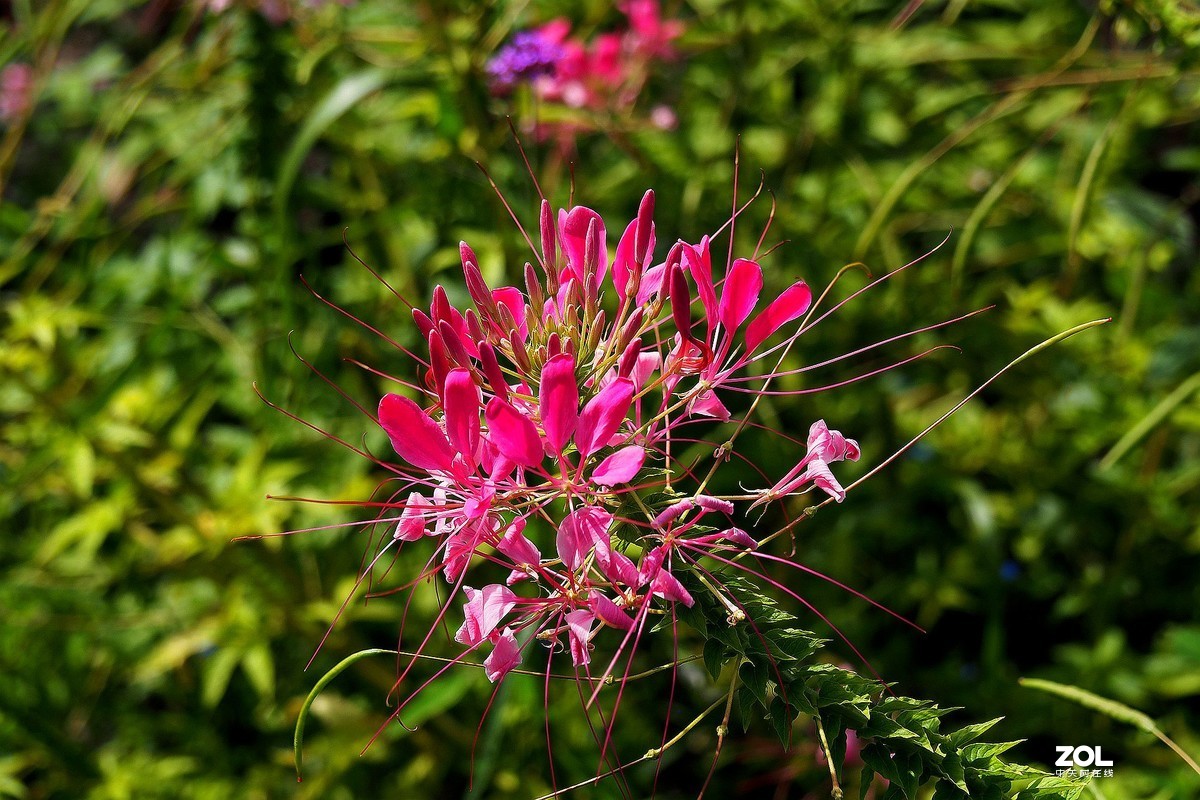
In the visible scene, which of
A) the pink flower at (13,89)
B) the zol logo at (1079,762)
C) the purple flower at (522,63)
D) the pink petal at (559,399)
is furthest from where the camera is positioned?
the pink flower at (13,89)

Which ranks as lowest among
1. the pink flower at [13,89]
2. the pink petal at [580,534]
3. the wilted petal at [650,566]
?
the pink flower at [13,89]

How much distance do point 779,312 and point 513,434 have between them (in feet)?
0.74

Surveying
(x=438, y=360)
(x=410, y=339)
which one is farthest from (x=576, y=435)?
(x=410, y=339)

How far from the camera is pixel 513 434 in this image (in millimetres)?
603

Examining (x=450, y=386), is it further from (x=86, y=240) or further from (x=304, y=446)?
(x=86, y=240)

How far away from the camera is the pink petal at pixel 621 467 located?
0.61 metres

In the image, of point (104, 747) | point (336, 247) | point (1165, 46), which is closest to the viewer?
point (1165, 46)

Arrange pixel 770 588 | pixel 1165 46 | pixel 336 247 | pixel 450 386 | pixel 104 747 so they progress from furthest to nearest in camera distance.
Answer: pixel 336 247
pixel 104 747
pixel 770 588
pixel 1165 46
pixel 450 386

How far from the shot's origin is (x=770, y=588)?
4.75 ft

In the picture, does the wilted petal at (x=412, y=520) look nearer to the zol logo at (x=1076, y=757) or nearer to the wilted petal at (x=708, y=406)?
the wilted petal at (x=708, y=406)

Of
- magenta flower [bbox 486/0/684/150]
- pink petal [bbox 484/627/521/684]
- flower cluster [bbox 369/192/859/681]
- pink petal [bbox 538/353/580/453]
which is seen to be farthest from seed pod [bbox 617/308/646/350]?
magenta flower [bbox 486/0/684/150]

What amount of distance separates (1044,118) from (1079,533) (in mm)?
803

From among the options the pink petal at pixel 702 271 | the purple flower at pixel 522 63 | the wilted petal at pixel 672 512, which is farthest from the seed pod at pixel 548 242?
the purple flower at pixel 522 63

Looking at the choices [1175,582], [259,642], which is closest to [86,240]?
[259,642]
